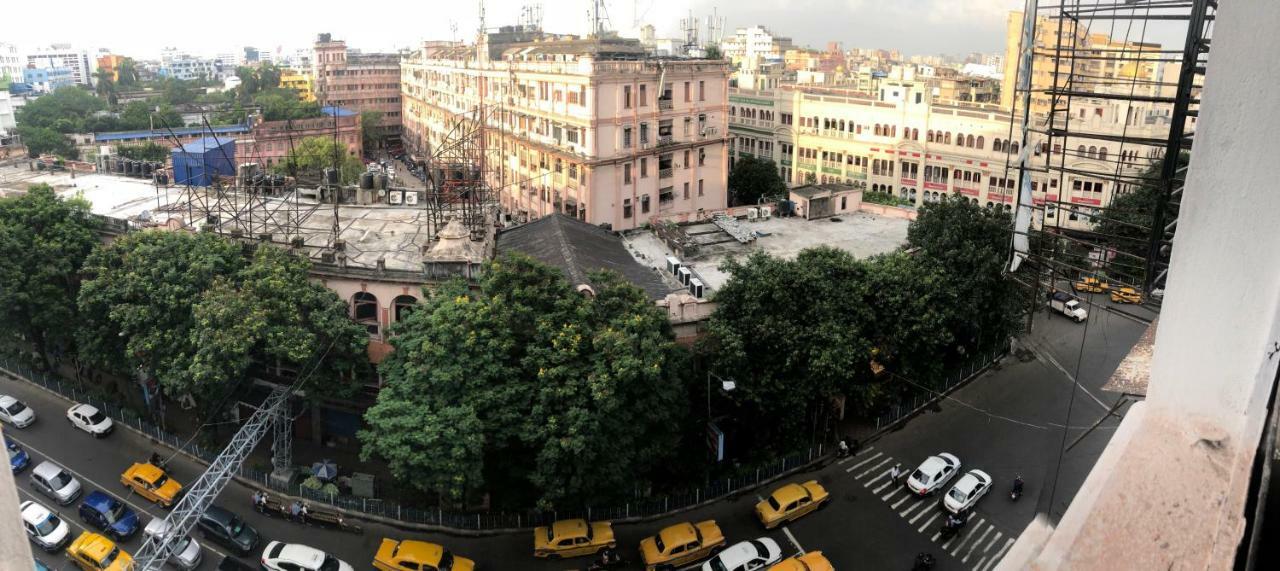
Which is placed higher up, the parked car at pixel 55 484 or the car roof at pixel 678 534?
the car roof at pixel 678 534

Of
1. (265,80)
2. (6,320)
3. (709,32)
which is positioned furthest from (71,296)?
(265,80)

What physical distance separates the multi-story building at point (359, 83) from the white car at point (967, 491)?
76.4 meters

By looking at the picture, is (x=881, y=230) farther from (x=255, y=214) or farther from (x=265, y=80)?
(x=265, y=80)

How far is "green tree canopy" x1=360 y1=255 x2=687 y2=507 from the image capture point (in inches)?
762

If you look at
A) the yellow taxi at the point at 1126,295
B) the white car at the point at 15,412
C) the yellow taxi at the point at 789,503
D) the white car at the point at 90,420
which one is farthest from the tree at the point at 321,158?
the yellow taxi at the point at 1126,295

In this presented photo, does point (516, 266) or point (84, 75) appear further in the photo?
point (84, 75)

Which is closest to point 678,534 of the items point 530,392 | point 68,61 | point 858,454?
point 530,392

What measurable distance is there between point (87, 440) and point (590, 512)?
53.7ft

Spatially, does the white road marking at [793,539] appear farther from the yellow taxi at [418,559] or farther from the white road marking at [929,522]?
the yellow taxi at [418,559]

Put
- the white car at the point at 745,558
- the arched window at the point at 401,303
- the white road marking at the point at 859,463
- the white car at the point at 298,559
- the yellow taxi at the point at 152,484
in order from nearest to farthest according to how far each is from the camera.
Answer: the white car at the point at 745,558, the white car at the point at 298,559, the yellow taxi at the point at 152,484, the white road marking at the point at 859,463, the arched window at the point at 401,303

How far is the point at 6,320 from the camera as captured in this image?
26750 millimetres

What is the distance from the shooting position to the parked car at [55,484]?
23.6m

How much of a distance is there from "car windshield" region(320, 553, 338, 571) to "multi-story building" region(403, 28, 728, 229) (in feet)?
60.3

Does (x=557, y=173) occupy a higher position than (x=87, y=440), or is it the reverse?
(x=557, y=173)
